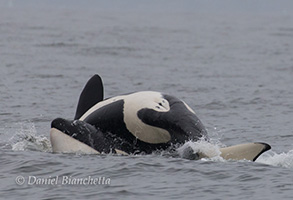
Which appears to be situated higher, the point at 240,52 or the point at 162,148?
the point at 162,148

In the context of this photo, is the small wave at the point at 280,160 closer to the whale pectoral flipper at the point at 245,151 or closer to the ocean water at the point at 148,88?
the ocean water at the point at 148,88

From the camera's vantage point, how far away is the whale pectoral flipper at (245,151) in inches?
457

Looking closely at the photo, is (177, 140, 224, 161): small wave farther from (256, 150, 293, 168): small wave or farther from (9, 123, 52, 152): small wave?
(9, 123, 52, 152): small wave

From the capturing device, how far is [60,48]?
128 feet

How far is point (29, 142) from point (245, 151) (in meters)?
4.23

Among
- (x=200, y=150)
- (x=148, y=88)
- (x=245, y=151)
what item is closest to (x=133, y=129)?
(x=200, y=150)

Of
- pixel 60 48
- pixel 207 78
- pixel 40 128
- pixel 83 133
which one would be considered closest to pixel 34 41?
pixel 60 48

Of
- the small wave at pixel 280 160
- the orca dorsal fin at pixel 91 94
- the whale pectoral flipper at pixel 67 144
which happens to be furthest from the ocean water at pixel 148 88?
the orca dorsal fin at pixel 91 94

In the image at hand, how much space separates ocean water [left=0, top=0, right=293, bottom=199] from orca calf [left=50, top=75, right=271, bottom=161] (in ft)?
0.63

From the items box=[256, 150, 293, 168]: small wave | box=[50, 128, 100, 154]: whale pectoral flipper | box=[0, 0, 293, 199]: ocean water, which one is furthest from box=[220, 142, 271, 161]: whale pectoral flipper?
box=[50, 128, 100, 154]: whale pectoral flipper

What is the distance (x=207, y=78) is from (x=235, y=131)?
36.9ft

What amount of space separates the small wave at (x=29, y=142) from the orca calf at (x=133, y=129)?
115 centimetres

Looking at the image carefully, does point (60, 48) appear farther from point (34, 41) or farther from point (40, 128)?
point (40, 128)

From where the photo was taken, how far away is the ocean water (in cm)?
1105
